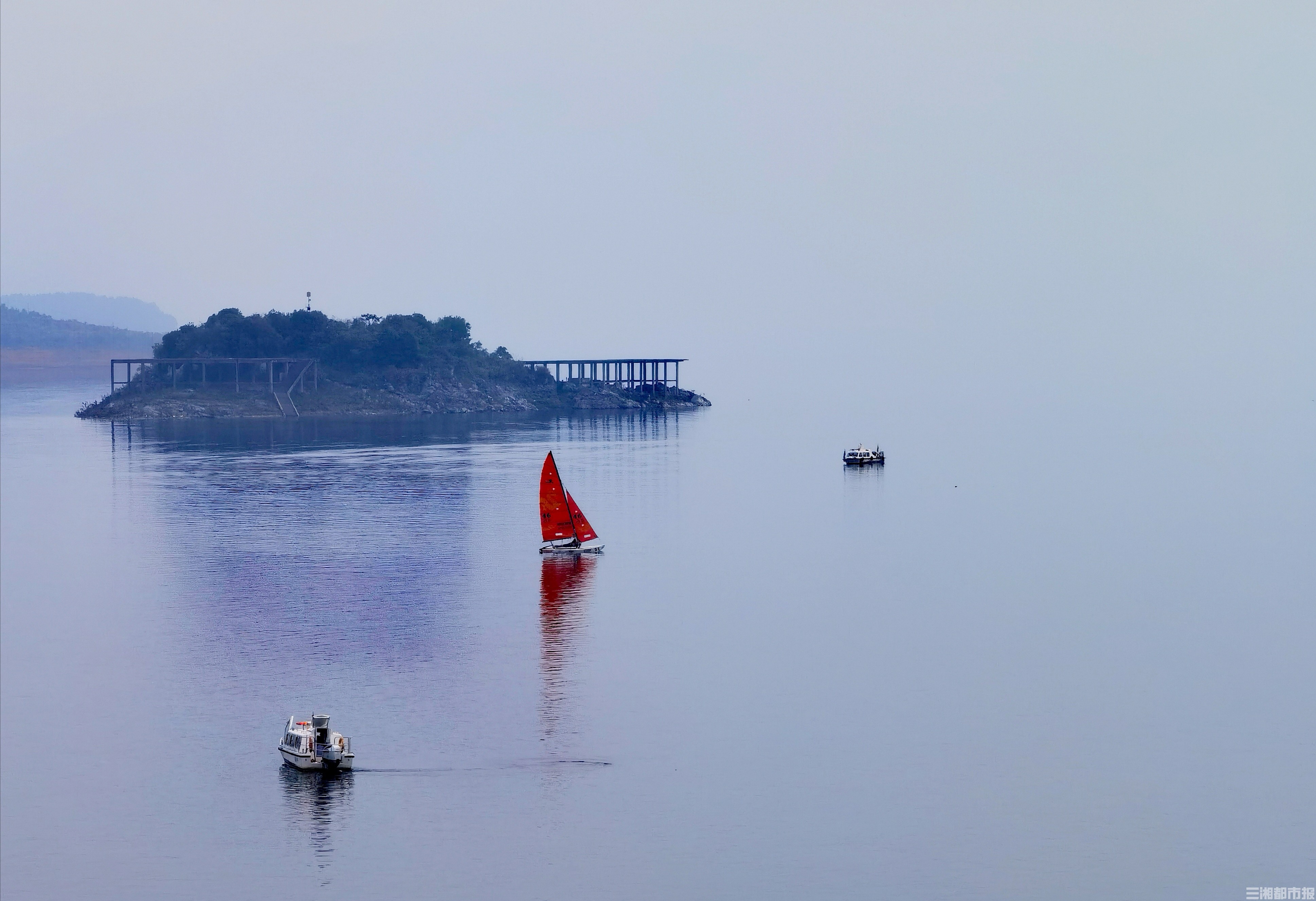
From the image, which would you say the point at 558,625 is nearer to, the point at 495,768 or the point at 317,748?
the point at 495,768

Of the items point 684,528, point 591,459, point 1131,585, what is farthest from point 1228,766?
point 591,459

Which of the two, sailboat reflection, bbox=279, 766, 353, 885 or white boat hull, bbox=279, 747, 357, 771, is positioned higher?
white boat hull, bbox=279, 747, 357, 771

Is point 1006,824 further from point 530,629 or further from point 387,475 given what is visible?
point 387,475

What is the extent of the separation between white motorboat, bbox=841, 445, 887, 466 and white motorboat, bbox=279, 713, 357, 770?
10500 cm

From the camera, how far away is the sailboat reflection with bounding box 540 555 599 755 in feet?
171

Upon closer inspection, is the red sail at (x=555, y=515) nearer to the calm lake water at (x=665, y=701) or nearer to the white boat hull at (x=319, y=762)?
the calm lake water at (x=665, y=701)

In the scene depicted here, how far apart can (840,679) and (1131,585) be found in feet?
90.1

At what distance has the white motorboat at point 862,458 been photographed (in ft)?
484

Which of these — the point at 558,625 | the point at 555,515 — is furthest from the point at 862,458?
the point at 558,625

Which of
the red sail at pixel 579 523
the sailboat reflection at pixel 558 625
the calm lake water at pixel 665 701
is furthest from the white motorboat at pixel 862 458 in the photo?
the sailboat reflection at pixel 558 625

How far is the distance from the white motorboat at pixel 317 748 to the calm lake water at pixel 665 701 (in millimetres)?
585

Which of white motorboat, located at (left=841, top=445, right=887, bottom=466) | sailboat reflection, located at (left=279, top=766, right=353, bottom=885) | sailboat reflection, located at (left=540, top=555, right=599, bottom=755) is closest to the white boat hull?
sailboat reflection, located at (left=279, top=766, right=353, bottom=885)

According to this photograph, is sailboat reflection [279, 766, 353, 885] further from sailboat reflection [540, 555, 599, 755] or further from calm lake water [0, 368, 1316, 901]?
sailboat reflection [540, 555, 599, 755]

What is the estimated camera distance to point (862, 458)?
14825 centimetres
